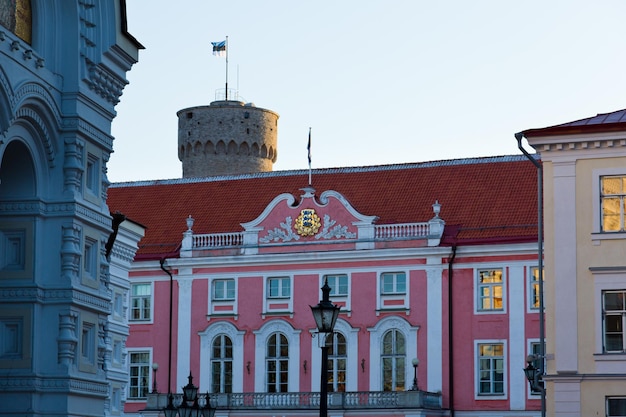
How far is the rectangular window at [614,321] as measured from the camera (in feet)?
122

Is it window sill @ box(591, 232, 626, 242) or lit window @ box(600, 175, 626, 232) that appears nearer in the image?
window sill @ box(591, 232, 626, 242)

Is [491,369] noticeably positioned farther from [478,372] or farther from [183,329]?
[183,329]

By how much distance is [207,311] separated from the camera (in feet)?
192

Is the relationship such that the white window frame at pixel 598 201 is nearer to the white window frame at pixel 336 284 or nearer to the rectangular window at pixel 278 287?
the white window frame at pixel 336 284

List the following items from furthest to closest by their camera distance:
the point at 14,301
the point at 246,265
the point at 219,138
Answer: the point at 219,138, the point at 246,265, the point at 14,301

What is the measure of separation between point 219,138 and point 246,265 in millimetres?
19146

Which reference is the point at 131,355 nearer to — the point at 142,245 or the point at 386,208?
the point at 142,245

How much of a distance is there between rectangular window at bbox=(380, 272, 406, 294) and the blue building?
111 feet

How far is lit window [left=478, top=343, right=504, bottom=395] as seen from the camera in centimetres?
5416

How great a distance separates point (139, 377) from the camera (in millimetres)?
59062

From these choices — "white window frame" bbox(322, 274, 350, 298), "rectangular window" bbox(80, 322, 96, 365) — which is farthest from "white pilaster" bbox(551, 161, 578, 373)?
"white window frame" bbox(322, 274, 350, 298)

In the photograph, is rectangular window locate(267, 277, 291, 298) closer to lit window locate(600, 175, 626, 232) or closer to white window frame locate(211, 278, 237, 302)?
white window frame locate(211, 278, 237, 302)

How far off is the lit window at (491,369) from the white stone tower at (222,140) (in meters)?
24.4

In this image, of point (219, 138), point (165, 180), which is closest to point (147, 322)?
point (165, 180)
